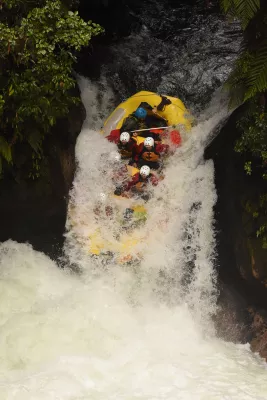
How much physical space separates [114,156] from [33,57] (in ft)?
7.43

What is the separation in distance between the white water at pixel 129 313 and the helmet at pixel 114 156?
11 cm

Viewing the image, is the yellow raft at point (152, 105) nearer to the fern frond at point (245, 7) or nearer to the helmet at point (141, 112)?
the helmet at point (141, 112)

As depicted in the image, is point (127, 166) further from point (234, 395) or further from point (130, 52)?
point (234, 395)

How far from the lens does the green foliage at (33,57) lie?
495cm

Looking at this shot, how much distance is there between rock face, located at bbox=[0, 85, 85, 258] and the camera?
20.1 feet

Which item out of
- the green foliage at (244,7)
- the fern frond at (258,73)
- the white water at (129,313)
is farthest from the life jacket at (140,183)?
the green foliage at (244,7)

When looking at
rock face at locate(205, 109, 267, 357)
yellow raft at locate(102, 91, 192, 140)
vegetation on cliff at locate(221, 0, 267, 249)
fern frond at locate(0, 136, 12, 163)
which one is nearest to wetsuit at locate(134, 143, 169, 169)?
yellow raft at locate(102, 91, 192, 140)

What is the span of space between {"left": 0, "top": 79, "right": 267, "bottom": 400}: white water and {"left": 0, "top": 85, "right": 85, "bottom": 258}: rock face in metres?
0.16

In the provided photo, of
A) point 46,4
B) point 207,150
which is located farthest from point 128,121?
point 46,4

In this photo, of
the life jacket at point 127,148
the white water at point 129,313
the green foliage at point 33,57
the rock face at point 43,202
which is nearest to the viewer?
the white water at point 129,313

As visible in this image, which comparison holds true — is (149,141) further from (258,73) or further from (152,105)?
(258,73)

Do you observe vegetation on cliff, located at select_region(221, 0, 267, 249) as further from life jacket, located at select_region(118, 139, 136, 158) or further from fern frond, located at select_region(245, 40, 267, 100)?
life jacket, located at select_region(118, 139, 136, 158)

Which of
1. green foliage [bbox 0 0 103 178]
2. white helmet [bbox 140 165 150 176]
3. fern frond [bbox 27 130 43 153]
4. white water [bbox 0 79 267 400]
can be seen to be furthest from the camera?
white helmet [bbox 140 165 150 176]

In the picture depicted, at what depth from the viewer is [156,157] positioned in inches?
275
